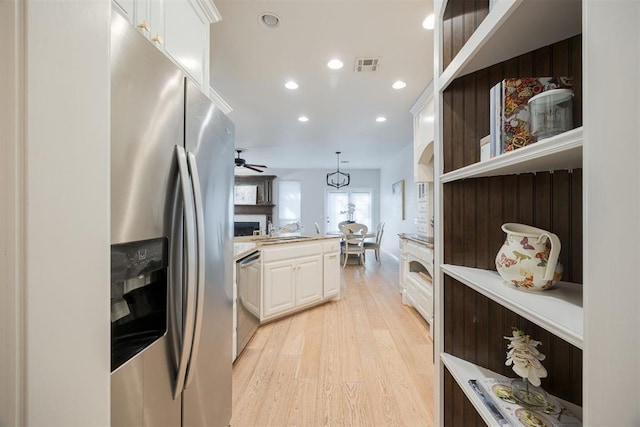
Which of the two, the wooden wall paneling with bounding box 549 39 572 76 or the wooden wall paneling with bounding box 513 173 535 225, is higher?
the wooden wall paneling with bounding box 549 39 572 76

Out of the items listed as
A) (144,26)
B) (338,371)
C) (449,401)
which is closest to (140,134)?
(144,26)

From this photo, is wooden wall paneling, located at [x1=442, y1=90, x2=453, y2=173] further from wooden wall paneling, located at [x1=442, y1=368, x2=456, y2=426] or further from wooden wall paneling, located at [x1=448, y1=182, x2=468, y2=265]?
wooden wall paneling, located at [x1=442, y1=368, x2=456, y2=426]

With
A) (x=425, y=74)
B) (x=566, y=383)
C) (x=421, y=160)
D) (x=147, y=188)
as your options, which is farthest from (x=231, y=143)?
(x=421, y=160)

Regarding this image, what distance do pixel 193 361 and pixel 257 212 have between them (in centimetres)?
761

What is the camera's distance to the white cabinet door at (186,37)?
1.30m

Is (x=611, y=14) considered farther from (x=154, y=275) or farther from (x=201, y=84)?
(x=201, y=84)

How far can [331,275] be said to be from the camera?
11.8ft

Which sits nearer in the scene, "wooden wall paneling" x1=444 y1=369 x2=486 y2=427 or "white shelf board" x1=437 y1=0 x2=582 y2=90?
"white shelf board" x1=437 y1=0 x2=582 y2=90

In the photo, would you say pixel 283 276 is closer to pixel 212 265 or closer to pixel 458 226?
pixel 212 265

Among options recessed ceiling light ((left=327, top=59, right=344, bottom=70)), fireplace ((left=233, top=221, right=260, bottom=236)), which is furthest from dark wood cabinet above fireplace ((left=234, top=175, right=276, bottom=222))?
recessed ceiling light ((left=327, top=59, right=344, bottom=70))

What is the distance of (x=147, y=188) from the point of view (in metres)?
0.74

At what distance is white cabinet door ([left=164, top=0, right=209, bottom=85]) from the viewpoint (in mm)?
1298

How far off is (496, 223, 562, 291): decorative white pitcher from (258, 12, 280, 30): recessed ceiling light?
2069 millimetres

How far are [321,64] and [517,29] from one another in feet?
6.72
